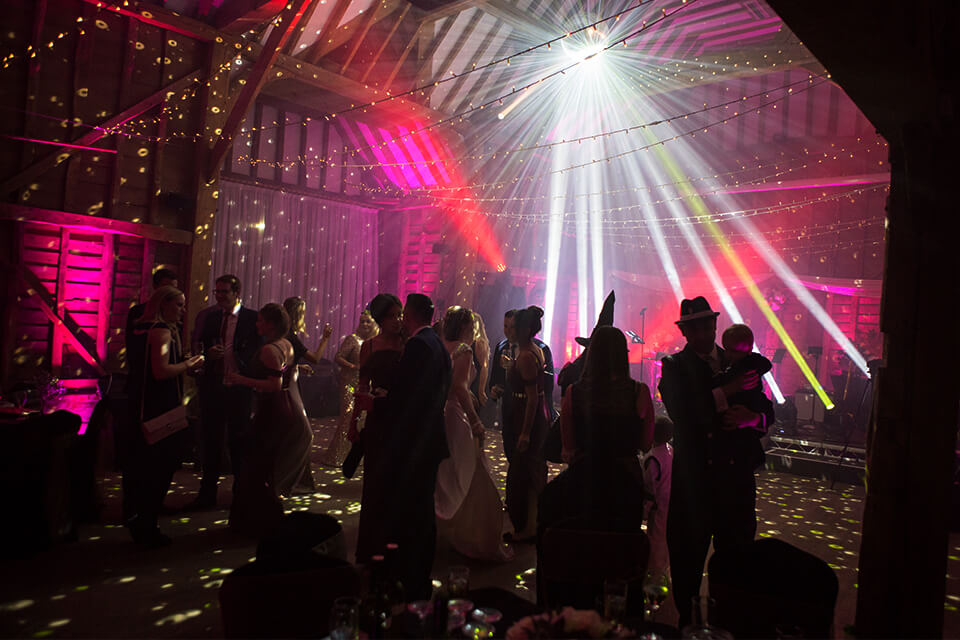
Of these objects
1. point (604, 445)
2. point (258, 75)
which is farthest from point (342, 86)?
point (604, 445)

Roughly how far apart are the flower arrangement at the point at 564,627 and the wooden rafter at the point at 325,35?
8867mm

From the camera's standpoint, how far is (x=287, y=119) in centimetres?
1052

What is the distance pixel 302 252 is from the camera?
10.6 metres

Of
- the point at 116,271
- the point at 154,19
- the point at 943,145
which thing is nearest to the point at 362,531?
the point at 943,145

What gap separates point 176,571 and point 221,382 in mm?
1578

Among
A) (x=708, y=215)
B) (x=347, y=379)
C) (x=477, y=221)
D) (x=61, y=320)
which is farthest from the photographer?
(x=708, y=215)

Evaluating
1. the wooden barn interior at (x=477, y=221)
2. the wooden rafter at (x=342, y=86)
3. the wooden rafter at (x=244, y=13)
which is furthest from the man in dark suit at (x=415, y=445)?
the wooden rafter at (x=342, y=86)

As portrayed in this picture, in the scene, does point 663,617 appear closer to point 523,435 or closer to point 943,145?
point 523,435

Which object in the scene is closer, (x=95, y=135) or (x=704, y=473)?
(x=704, y=473)

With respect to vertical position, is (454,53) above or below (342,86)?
above

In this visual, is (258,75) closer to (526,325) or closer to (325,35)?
(325,35)

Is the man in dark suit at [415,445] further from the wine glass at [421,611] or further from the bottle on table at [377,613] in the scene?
the wine glass at [421,611]

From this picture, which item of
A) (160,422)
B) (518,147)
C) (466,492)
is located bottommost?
(466,492)

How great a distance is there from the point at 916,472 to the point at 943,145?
1.22 m
